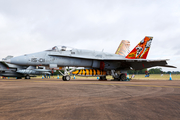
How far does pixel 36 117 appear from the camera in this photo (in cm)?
244

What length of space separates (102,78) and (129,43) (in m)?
7.52

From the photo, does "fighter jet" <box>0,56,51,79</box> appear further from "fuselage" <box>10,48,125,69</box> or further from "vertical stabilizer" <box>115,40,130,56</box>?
"vertical stabilizer" <box>115,40,130,56</box>

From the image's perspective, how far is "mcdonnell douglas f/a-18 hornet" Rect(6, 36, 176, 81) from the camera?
13.1 m

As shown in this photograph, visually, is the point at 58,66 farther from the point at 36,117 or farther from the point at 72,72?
the point at 36,117

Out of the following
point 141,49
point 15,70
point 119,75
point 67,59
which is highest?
point 141,49

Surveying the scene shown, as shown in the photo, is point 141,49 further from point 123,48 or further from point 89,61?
point 89,61

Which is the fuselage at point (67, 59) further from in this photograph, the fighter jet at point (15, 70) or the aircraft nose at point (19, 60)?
the fighter jet at point (15, 70)

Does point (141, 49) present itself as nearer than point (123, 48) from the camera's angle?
Yes

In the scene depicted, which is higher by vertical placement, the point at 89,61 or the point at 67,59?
the point at 67,59

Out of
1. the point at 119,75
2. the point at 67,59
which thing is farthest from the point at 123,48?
the point at 67,59

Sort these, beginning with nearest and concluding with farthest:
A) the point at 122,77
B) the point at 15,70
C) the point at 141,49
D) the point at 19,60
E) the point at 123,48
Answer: the point at 19,60
the point at 122,77
the point at 141,49
the point at 123,48
the point at 15,70

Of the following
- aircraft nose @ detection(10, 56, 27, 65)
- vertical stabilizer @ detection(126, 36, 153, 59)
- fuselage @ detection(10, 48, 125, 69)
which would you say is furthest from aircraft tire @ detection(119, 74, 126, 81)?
aircraft nose @ detection(10, 56, 27, 65)

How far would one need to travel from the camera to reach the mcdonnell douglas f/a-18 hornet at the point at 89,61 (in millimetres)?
13062

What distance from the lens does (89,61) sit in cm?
1505
